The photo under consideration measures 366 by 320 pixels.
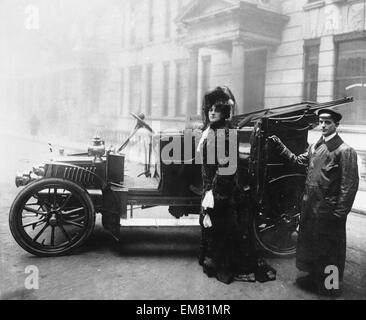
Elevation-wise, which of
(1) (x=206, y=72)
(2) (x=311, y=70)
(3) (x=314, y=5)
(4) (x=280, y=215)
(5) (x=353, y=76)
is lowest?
(4) (x=280, y=215)

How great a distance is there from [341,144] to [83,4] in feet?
59.2

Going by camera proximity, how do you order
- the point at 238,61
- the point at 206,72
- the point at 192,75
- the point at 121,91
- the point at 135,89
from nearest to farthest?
the point at 238,61
the point at 192,75
the point at 206,72
the point at 135,89
the point at 121,91

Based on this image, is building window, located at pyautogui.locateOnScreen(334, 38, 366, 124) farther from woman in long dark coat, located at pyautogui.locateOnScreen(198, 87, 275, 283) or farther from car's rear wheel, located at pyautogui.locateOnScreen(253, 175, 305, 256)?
woman in long dark coat, located at pyautogui.locateOnScreen(198, 87, 275, 283)

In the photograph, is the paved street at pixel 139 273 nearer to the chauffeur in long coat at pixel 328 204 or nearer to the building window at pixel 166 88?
the chauffeur in long coat at pixel 328 204

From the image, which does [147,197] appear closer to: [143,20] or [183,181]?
[183,181]

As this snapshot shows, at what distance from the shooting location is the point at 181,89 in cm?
1714

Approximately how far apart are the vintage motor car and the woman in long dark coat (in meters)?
0.35

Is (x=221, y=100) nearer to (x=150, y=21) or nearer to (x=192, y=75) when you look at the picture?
(x=192, y=75)

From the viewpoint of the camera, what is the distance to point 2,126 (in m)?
29.7

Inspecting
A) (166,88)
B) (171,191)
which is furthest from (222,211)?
(166,88)

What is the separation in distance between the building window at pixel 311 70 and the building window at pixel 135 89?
10023 millimetres

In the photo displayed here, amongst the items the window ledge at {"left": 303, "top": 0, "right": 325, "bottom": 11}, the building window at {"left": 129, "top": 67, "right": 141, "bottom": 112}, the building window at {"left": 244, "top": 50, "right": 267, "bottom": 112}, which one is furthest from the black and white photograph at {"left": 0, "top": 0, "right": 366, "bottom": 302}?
the building window at {"left": 129, "top": 67, "right": 141, "bottom": 112}

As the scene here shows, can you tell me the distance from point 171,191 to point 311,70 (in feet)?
29.8

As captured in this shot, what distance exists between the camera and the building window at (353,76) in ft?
34.3
